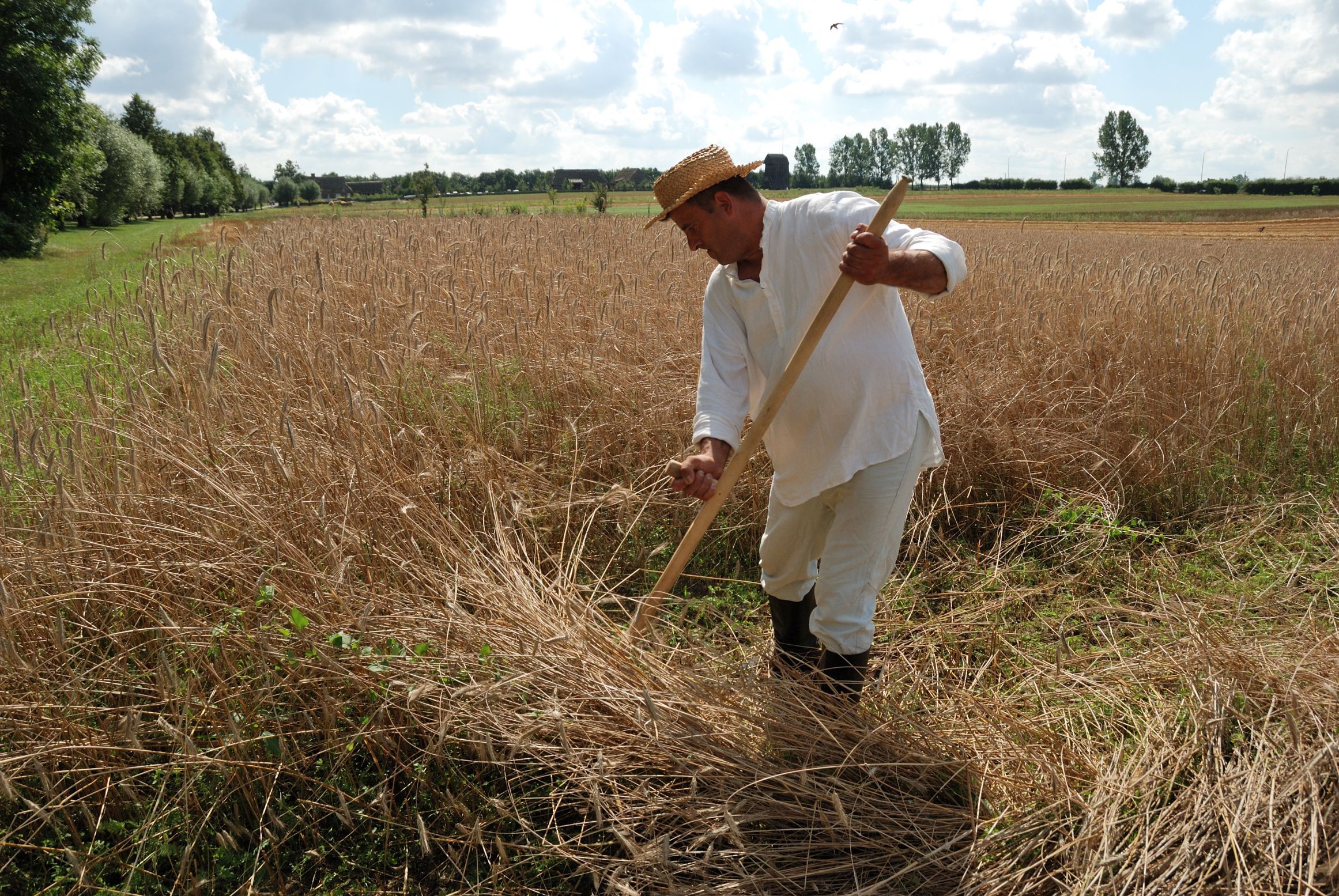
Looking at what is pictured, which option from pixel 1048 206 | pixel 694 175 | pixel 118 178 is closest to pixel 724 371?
pixel 694 175

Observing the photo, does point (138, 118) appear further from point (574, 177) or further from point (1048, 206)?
point (1048, 206)

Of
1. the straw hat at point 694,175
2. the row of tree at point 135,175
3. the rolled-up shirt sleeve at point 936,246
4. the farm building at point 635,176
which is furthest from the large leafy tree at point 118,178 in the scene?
the rolled-up shirt sleeve at point 936,246

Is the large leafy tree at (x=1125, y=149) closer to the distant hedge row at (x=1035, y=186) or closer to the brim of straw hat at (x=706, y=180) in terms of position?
the distant hedge row at (x=1035, y=186)

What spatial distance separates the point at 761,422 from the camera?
2383 mm

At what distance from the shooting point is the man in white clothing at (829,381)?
2.40 m

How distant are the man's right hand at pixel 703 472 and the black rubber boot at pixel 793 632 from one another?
678mm

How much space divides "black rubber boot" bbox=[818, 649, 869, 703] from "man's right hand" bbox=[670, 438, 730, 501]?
2.01ft

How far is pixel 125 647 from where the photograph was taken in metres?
2.44

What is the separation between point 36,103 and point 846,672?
79.2 feet

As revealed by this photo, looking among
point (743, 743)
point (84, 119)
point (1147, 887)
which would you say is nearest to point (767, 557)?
point (743, 743)

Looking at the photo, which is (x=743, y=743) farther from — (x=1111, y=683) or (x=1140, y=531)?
(x=1140, y=531)

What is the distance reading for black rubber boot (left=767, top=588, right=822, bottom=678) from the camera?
115 inches

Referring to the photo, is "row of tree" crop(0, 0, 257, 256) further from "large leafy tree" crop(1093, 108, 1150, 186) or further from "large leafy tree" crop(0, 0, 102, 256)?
"large leafy tree" crop(1093, 108, 1150, 186)

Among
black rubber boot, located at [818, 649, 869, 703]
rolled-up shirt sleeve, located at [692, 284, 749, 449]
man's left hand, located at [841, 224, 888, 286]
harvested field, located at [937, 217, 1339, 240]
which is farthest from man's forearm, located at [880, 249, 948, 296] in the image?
harvested field, located at [937, 217, 1339, 240]
